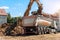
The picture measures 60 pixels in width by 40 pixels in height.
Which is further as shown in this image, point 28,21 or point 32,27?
point 32,27

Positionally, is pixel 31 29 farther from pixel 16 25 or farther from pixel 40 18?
pixel 16 25

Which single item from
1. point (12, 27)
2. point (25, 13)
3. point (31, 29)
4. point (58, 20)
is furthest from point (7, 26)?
point (58, 20)

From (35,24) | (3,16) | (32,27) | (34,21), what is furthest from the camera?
(3,16)

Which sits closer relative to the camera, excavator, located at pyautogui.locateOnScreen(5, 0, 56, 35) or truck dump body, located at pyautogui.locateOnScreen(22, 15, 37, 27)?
truck dump body, located at pyautogui.locateOnScreen(22, 15, 37, 27)

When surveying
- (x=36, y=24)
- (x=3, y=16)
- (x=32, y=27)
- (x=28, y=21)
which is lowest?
(x=32, y=27)

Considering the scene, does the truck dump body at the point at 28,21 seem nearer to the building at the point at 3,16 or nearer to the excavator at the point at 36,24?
the excavator at the point at 36,24

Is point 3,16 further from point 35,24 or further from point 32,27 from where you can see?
point 35,24

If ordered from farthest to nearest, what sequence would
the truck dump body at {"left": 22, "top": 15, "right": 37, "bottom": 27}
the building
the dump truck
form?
the building, the dump truck, the truck dump body at {"left": 22, "top": 15, "right": 37, "bottom": 27}

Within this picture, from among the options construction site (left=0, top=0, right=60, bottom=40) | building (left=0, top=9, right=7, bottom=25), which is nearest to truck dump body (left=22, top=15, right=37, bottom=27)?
construction site (left=0, top=0, right=60, bottom=40)

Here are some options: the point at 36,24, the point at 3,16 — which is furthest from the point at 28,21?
the point at 3,16

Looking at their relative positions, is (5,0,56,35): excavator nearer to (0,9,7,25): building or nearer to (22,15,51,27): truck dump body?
(22,15,51,27): truck dump body

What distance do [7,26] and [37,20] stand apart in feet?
27.3

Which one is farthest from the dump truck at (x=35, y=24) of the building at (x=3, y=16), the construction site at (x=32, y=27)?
the building at (x=3, y=16)

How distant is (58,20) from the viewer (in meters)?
41.4
